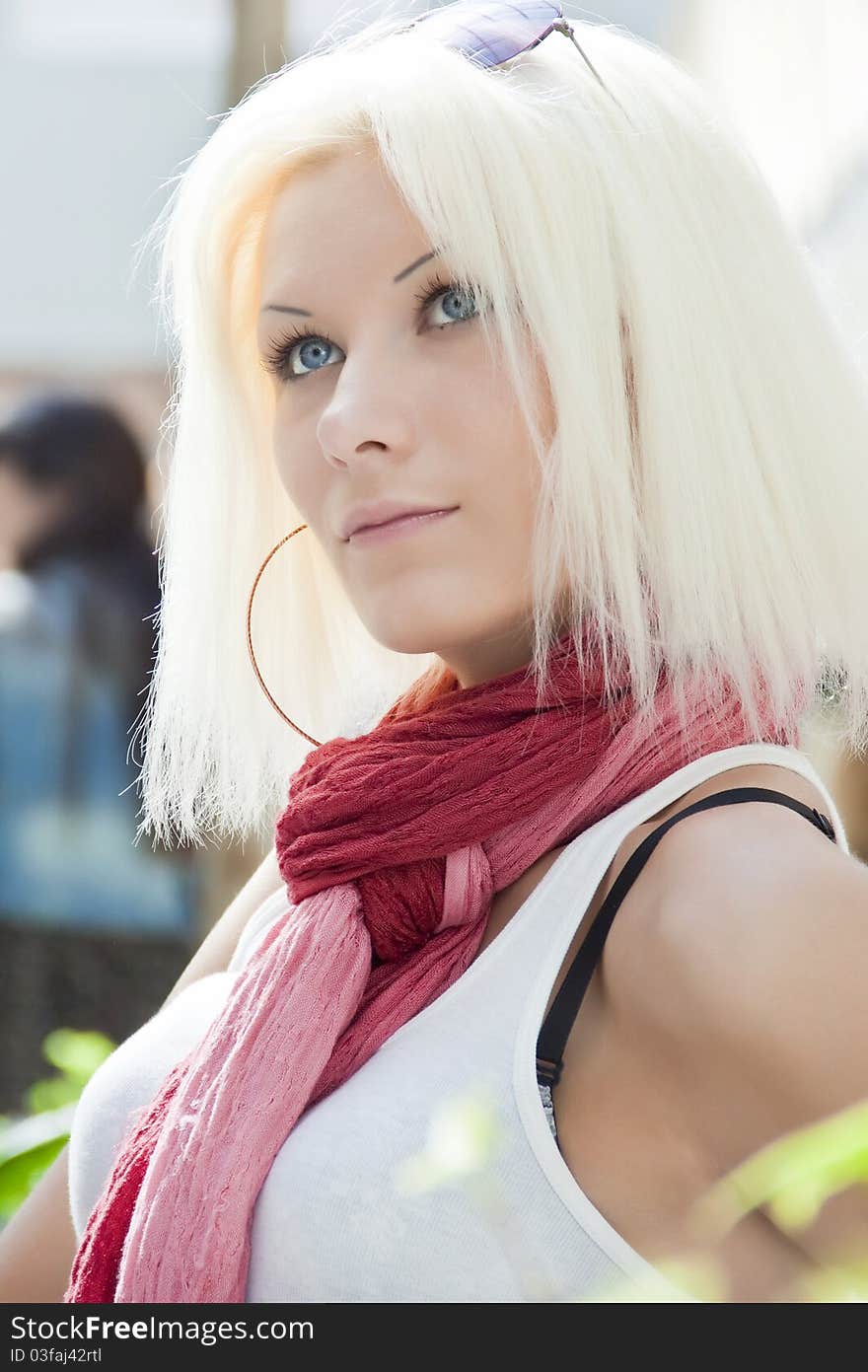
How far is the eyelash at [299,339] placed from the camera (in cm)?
111

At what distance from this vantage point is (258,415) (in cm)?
143

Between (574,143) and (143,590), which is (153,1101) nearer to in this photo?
(574,143)

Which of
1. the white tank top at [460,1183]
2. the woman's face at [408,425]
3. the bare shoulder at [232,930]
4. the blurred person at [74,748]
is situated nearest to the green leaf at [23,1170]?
the bare shoulder at [232,930]

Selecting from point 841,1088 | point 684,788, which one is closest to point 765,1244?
point 841,1088

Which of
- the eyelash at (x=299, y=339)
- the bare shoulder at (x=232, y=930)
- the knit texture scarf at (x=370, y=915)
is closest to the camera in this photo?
the knit texture scarf at (x=370, y=915)

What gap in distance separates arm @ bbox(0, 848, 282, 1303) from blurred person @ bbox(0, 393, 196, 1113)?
208 centimetres

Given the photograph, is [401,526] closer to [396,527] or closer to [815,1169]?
[396,527]

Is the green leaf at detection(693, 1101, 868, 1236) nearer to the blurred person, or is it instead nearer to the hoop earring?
the hoop earring

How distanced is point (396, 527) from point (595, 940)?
1.22ft

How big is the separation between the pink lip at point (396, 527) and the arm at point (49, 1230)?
0.45 metres

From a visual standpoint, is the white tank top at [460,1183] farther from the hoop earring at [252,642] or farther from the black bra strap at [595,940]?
the hoop earring at [252,642]

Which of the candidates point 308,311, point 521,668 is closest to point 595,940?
point 521,668

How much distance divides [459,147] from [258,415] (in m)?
0.43

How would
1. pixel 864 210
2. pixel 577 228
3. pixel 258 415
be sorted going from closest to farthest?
pixel 577 228 → pixel 258 415 → pixel 864 210
